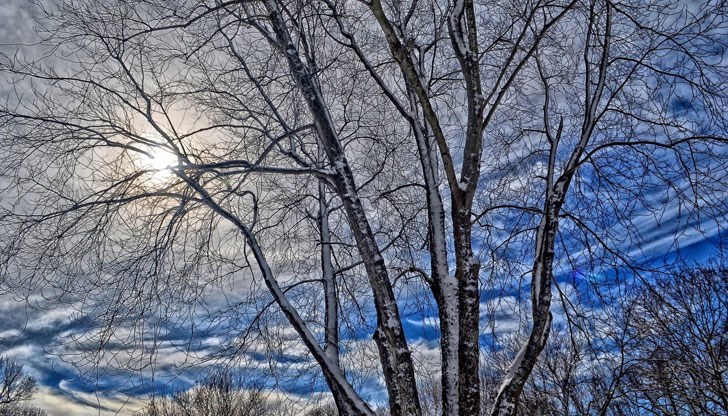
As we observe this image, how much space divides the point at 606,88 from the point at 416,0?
246 centimetres

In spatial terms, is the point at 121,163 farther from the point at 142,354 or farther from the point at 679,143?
the point at 679,143

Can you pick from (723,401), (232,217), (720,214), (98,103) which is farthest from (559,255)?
(723,401)

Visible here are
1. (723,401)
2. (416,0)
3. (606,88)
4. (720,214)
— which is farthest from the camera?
(723,401)

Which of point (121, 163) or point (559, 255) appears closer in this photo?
point (121, 163)

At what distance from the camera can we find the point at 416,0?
18.7 ft

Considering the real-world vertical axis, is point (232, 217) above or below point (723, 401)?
above

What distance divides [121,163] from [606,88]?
5.41 metres

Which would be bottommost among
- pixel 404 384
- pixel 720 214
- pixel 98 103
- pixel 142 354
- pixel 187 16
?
pixel 404 384

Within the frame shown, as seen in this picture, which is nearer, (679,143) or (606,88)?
(679,143)

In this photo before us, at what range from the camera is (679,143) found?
4.80m

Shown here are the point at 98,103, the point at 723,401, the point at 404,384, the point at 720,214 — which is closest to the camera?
the point at 404,384

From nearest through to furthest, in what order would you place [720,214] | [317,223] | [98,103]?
[720,214] < [98,103] < [317,223]

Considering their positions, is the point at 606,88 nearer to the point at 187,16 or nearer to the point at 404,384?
the point at 404,384

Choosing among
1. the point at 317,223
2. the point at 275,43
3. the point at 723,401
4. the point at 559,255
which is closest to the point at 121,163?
the point at 275,43
